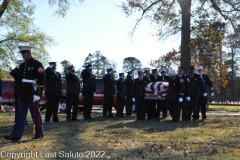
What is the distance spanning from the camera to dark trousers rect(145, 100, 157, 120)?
1361cm

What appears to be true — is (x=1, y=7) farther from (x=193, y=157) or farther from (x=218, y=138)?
(x=193, y=157)

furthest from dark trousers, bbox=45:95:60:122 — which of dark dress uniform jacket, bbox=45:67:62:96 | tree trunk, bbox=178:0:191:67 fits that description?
tree trunk, bbox=178:0:191:67

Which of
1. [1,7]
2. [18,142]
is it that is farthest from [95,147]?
[1,7]

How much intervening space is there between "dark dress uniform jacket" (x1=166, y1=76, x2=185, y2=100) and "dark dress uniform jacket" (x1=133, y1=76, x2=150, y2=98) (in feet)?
3.47

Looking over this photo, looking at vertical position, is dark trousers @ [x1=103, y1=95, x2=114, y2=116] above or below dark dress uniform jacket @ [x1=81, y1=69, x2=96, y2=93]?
below

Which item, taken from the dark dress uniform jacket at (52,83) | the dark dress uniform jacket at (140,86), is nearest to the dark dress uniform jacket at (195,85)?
the dark dress uniform jacket at (140,86)

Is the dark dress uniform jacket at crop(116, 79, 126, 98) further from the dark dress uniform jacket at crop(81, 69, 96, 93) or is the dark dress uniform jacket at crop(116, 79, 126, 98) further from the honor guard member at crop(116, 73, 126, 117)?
the dark dress uniform jacket at crop(81, 69, 96, 93)

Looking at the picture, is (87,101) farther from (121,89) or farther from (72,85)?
(121,89)

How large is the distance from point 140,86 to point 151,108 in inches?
46.8

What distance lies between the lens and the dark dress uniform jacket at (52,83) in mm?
11656

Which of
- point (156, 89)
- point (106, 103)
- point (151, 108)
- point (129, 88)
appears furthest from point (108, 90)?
point (156, 89)

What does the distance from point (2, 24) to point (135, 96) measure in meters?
12.1

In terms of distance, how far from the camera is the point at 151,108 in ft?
45.3

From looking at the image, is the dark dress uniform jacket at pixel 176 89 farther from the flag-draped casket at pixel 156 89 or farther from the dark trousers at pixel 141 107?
the dark trousers at pixel 141 107
